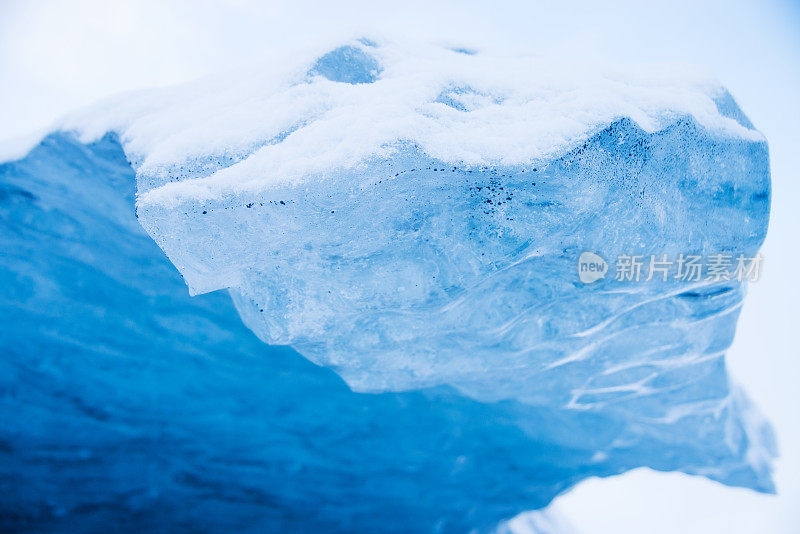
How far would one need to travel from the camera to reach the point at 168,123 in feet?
8.10

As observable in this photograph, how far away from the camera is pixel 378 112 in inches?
75.2

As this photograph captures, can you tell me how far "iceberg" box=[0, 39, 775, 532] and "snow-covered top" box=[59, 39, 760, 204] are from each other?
0.02 metres

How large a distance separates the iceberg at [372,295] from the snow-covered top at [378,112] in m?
0.02

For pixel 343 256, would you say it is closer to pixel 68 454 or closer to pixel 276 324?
pixel 276 324

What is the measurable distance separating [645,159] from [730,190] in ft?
2.81

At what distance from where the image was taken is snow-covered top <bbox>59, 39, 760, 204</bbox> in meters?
1.84

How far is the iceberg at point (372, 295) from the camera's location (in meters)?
1.97

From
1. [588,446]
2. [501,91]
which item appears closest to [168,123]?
[501,91]
